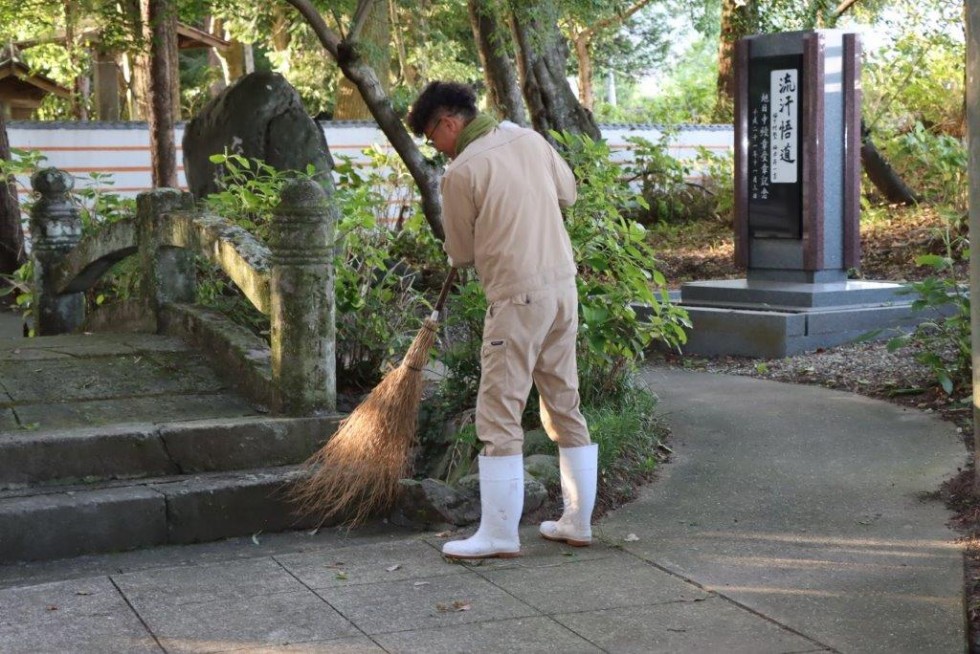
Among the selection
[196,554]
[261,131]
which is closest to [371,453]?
[196,554]

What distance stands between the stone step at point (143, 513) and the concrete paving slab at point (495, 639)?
1.70 metres

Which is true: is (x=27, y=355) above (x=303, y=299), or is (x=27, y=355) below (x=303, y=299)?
below

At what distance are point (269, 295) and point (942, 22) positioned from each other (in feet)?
46.4

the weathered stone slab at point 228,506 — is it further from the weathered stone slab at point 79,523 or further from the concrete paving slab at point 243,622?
the concrete paving slab at point 243,622

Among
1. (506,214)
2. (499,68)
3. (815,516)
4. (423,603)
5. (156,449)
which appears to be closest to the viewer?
(423,603)

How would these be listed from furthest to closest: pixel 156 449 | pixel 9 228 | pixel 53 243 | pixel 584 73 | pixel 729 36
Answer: pixel 584 73 < pixel 729 36 < pixel 9 228 < pixel 53 243 < pixel 156 449

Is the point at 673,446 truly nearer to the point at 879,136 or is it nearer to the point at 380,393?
the point at 380,393

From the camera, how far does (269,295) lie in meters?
5.98

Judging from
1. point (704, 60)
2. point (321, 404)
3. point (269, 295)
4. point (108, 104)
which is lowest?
point (321, 404)

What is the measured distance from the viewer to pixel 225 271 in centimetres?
693

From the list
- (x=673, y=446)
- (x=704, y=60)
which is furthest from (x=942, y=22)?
(x=704, y=60)

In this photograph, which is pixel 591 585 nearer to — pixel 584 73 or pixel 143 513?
pixel 143 513

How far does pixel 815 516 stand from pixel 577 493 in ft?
3.28

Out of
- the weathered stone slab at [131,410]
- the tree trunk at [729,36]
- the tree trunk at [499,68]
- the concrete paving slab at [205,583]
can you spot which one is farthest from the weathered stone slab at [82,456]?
the tree trunk at [729,36]
